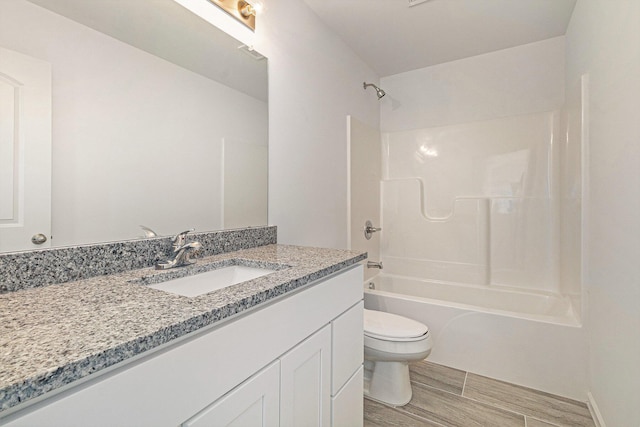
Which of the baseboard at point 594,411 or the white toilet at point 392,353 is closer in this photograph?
the baseboard at point 594,411

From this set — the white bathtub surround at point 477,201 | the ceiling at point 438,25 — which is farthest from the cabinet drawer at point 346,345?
the ceiling at point 438,25

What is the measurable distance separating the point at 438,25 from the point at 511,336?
2.16 metres

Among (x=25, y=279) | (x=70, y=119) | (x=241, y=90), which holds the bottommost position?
(x=25, y=279)

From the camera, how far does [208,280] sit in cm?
108

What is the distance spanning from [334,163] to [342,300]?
1.28 meters

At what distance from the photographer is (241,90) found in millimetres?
1494

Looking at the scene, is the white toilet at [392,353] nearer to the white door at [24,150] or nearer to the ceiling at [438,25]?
the white door at [24,150]

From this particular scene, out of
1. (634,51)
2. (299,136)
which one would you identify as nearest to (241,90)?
(299,136)

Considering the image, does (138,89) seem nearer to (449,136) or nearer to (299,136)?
(299,136)

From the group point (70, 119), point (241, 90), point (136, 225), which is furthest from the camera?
point (241, 90)

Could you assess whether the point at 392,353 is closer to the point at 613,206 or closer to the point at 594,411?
the point at 594,411

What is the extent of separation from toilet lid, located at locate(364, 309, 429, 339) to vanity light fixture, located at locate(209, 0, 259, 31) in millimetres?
1745

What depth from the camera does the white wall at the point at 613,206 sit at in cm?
114

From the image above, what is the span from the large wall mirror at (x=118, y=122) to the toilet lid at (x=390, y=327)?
0.96 meters
